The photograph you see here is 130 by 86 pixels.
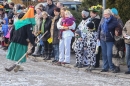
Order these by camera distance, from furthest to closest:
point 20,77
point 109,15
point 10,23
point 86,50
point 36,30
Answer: point 10,23 → point 36,30 → point 86,50 → point 109,15 → point 20,77

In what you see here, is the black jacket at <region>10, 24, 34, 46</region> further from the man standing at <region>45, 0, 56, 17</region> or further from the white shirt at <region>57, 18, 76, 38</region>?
the man standing at <region>45, 0, 56, 17</region>

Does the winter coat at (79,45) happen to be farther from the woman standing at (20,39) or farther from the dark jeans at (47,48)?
the dark jeans at (47,48)

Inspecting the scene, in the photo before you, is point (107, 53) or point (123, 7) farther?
point (123, 7)

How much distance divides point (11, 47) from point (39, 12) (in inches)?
163

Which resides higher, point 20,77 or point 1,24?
point 1,24

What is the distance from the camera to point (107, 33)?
13211 mm

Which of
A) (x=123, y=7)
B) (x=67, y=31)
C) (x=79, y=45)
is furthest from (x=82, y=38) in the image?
(x=123, y=7)

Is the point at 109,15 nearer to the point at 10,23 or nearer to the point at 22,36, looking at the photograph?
the point at 22,36

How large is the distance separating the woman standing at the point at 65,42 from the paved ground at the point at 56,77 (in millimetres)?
457

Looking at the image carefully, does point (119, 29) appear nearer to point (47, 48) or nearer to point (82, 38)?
point (82, 38)

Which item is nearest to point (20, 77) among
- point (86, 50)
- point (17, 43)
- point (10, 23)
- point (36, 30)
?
point (17, 43)

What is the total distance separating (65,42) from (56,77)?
A: 9.24 ft

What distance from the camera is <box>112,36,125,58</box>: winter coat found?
13031 millimetres

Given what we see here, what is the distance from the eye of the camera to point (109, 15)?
1311 cm
